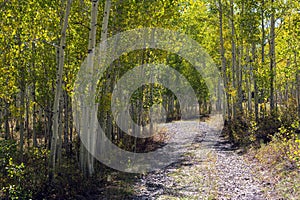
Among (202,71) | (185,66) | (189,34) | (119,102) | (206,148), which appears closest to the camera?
(119,102)

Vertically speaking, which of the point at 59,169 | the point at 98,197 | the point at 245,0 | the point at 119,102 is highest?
the point at 245,0

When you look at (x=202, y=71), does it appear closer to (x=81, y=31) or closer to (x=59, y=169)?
(x=81, y=31)

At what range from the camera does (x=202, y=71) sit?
43531 millimetres

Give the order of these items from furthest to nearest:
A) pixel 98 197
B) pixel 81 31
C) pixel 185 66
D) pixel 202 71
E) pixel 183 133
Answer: pixel 202 71 < pixel 185 66 < pixel 183 133 < pixel 81 31 < pixel 98 197

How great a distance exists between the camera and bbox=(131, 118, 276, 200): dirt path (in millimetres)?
9609

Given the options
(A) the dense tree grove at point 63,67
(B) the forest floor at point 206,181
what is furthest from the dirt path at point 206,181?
(A) the dense tree grove at point 63,67

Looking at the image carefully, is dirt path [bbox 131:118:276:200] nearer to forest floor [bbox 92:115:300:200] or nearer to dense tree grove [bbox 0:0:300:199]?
forest floor [bbox 92:115:300:200]

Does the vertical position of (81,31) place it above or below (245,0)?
below

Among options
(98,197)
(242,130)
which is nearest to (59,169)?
(98,197)

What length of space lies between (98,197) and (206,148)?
981 cm

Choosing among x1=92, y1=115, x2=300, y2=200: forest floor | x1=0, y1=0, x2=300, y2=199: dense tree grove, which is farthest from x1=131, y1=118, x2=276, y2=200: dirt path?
x1=0, y1=0, x2=300, y2=199: dense tree grove

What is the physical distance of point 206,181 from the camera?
1112cm

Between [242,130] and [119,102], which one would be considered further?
[242,130]

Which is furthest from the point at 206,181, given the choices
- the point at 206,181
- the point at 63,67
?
the point at 63,67
